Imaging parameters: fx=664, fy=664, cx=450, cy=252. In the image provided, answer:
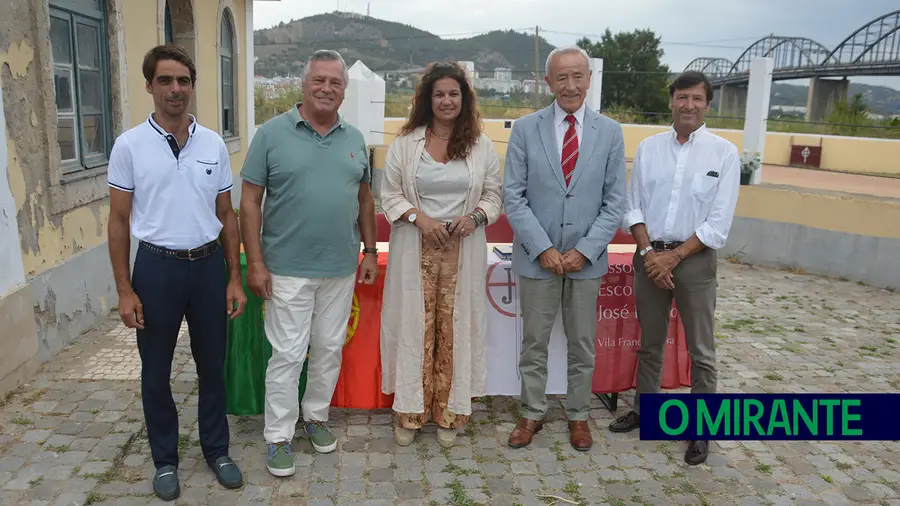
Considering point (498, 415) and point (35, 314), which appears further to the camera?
point (35, 314)

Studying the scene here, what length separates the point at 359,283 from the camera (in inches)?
145

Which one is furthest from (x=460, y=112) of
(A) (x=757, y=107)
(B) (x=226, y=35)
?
(B) (x=226, y=35)

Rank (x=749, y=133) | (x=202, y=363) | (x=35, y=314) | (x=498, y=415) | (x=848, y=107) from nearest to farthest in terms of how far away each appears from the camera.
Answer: (x=202, y=363) → (x=498, y=415) → (x=35, y=314) → (x=749, y=133) → (x=848, y=107)

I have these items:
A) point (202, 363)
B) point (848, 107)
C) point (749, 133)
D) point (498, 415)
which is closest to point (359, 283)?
point (202, 363)

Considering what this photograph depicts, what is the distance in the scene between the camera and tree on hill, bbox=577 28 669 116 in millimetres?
36375

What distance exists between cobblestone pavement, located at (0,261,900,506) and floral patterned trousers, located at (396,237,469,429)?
0.15 m

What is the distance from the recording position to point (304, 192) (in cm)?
307

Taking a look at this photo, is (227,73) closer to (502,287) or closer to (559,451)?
(502,287)

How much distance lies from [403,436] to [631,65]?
42517 mm

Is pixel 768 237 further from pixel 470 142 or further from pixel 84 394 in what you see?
pixel 84 394

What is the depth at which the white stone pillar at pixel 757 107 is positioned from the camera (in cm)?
845

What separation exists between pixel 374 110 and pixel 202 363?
35.2ft

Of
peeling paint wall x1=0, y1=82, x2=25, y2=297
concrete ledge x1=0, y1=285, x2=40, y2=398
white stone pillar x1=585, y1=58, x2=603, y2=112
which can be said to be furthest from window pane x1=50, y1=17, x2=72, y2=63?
white stone pillar x1=585, y1=58, x2=603, y2=112

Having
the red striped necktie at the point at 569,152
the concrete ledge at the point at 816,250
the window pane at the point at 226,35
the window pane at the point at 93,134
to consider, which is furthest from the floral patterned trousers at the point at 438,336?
the window pane at the point at 226,35
